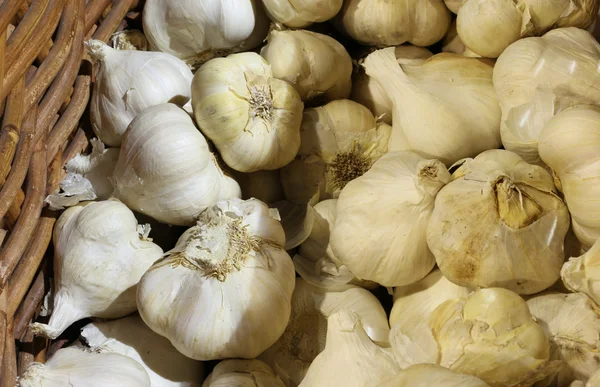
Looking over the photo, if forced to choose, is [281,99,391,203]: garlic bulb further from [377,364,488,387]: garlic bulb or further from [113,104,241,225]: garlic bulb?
[377,364,488,387]: garlic bulb

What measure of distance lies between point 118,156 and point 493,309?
63 centimetres

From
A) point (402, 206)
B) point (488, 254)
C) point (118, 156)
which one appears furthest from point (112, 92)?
point (488, 254)

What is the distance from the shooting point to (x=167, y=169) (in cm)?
83

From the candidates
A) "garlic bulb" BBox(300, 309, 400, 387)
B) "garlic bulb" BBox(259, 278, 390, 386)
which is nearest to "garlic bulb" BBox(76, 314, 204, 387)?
"garlic bulb" BBox(259, 278, 390, 386)

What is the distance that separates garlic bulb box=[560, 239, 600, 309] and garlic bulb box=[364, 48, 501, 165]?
0.27 m

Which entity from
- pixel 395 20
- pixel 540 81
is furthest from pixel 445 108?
pixel 395 20

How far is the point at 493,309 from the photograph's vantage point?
2.02 ft

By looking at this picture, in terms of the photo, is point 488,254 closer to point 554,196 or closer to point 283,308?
point 554,196

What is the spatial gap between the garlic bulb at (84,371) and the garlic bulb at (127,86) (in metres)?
0.36

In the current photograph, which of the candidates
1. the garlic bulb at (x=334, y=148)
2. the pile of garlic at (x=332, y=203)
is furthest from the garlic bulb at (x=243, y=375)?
the garlic bulb at (x=334, y=148)

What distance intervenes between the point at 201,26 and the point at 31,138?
1.09 ft

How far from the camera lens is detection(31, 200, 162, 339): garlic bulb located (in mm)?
820

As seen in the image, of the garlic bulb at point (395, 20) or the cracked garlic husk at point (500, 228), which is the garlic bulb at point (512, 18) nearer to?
the garlic bulb at point (395, 20)

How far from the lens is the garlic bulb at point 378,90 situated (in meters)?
1.04
